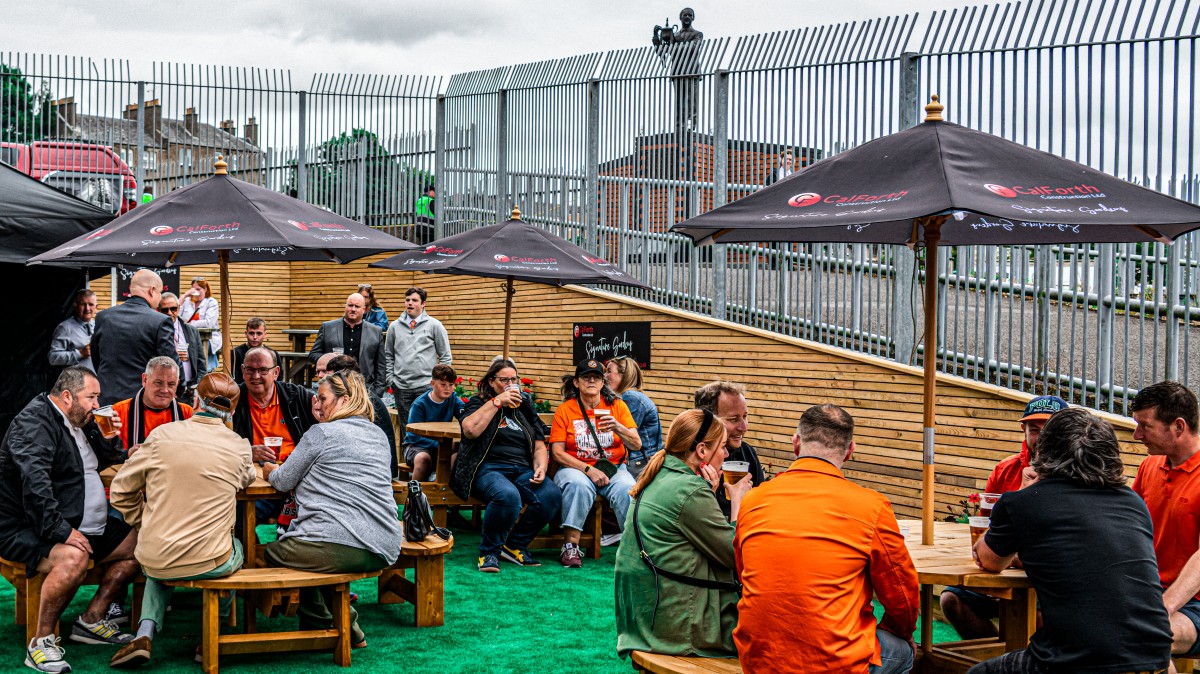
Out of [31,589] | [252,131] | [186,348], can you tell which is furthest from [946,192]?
[252,131]

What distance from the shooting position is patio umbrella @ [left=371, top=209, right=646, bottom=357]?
8.84m

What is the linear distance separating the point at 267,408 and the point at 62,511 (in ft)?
4.76

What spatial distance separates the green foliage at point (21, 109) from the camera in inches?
547

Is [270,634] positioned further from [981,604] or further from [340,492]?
[981,604]

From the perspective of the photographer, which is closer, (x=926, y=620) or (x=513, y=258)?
(x=926, y=620)

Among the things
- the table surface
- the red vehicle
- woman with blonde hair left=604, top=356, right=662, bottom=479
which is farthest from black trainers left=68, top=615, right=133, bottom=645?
the red vehicle

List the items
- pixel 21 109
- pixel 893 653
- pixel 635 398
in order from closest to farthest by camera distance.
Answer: pixel 893 653 → pixel 635 398 → pixel 21 109

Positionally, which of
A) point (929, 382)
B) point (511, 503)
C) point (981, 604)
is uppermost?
point (929, 382)

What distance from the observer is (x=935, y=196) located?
4.27 m

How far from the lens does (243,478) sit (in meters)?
5.55

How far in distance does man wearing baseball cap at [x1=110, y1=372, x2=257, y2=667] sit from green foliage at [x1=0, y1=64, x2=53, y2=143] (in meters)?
10.5

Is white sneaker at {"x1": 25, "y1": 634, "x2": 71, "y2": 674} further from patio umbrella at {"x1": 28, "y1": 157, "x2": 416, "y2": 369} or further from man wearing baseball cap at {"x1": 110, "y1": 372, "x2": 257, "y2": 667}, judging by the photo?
patio umbrella at {"x1": 28, "y1": 157, "x2": 416, "y2": 369}

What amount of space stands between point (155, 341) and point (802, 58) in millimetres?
6371

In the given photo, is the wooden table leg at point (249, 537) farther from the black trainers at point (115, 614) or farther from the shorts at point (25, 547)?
the shorts at point (25, 547)
